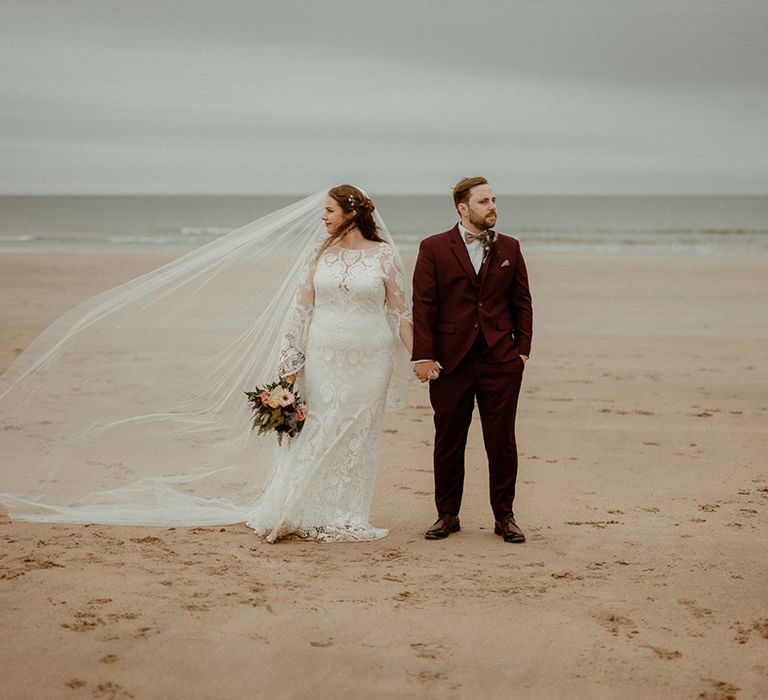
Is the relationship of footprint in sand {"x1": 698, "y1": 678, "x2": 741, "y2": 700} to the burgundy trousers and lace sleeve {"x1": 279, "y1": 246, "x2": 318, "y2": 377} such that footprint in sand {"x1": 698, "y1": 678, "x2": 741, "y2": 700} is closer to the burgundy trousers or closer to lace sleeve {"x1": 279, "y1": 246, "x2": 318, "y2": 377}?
the burgundy trousers

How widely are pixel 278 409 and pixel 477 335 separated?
1210 millimetres

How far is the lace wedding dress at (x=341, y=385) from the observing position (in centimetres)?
595

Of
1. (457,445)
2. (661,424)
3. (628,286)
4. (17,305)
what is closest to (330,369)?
(457,445)

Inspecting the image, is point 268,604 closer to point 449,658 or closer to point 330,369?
point 449,658

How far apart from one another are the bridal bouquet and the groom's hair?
4.76 feet

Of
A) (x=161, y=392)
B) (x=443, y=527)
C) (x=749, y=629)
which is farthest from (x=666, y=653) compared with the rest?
(x=161, y=392)

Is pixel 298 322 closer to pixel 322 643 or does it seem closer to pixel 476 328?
pixel 476 328

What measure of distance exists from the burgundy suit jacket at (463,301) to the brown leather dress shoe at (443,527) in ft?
2.94

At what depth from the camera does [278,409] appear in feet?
19.2

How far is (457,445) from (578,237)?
42819 mm

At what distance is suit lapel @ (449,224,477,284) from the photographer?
5.79 metres

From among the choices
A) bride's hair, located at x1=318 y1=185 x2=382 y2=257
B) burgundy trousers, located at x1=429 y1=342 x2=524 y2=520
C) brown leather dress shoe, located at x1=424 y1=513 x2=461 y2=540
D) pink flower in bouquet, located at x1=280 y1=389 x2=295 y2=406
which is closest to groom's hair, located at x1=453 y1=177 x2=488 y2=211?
bride's hair, located at x1=318 y1=185 x2=382 y2=257

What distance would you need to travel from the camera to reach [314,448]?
19.7ft

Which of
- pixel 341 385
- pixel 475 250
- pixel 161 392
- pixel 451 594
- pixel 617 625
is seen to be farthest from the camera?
pixel 161 392
